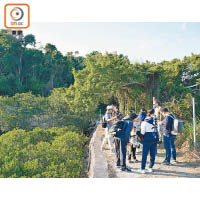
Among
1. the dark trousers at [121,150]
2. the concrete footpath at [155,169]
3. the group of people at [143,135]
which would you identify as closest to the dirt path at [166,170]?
the concrete footpath at [155,169]

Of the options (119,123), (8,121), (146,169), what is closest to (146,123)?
(119,123)

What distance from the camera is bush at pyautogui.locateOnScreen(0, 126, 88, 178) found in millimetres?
4736

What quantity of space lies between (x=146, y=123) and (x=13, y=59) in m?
27.7

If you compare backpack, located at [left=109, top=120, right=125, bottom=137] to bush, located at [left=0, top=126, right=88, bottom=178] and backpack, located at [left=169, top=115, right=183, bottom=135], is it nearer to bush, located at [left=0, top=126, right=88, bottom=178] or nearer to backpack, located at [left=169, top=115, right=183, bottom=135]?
backpack, located at [left=169, top=115, right=183, bottom=135]

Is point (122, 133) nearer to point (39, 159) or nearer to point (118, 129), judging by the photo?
point (118, 129)

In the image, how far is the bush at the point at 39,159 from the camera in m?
4.74

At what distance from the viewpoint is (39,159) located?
544 cm

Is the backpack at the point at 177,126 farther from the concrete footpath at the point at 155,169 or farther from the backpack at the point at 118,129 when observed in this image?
the backpack at the point at 118,129

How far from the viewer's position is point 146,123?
165 inches

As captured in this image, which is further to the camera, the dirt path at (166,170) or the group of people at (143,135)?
the dirt path at (166,170)

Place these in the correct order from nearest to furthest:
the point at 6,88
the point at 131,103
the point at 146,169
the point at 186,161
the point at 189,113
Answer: the point at 146,169, the point at 186,161, the point at 189,113, the point at 131,103, the point at 6,88

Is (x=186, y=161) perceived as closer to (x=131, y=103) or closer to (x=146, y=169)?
(x=146, y=169)

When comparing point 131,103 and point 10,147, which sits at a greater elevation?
point 131,103

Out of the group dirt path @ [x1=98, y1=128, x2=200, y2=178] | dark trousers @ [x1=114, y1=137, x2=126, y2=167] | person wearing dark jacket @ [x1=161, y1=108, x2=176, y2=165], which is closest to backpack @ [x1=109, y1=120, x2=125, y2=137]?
dark trousers @ [x1=114, y1=137, x2=126, y2=167]
